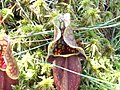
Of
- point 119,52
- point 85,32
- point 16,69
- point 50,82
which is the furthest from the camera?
point 119,52

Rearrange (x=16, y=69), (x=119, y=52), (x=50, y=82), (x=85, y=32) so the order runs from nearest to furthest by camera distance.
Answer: (x=16, y=69), (x=50, y=82), (x=85, y=32), (x=119, y=52)

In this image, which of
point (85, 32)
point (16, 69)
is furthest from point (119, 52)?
point (16, 69)

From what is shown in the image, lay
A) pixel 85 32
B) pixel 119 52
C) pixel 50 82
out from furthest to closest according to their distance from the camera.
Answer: pixel 119 52 < pixel 85 32 < pixel 50 82

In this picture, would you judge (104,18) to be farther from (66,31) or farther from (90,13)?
(66,31)

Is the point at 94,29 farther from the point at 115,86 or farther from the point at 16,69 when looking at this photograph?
the point at 16,69

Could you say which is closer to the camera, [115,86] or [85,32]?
[115,86]

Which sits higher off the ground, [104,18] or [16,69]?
[104,18]

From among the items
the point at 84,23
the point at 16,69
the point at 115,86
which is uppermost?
the point at 84,23

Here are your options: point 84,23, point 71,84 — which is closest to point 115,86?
point 71,84

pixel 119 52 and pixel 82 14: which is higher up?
pixel 82 14
